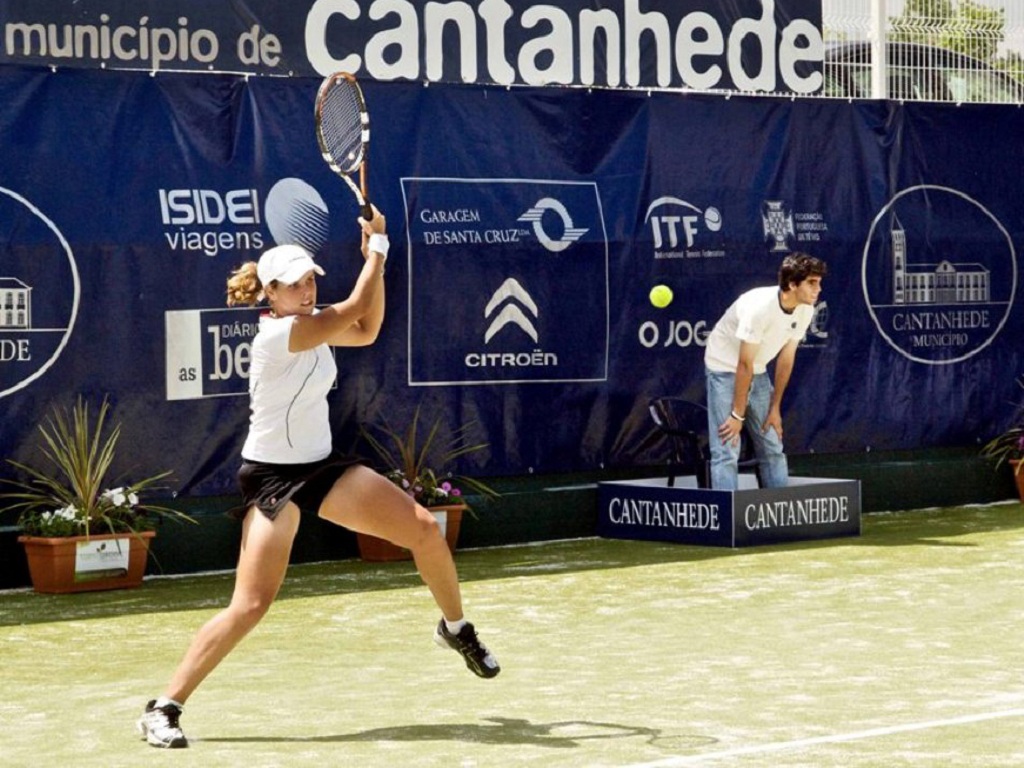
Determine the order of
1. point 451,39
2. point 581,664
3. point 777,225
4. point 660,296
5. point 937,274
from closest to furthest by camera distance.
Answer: point 581,664
point 660,296
point 777,225
point 451,39
point 937,274

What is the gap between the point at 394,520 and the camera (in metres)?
6.89

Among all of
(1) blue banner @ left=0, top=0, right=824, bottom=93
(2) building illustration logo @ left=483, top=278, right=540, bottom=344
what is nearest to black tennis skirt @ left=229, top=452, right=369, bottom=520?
(2) building illustration logo @ left=483, top=278, right=540, bottom=344

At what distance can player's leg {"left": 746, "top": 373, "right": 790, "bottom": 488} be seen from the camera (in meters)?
12.0

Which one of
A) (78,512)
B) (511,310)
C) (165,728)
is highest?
(511,310)

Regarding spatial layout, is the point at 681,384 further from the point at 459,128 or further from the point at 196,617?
the point at 196,617

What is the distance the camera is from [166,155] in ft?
36.6

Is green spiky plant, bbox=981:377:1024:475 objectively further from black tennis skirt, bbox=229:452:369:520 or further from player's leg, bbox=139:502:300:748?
player's leg, bbox=139:502:300:748

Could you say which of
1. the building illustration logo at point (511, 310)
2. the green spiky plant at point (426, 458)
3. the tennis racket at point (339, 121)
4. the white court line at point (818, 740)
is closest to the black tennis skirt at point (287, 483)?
the tennis racket at point (339, 121)

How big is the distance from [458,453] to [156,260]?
7.10 ft

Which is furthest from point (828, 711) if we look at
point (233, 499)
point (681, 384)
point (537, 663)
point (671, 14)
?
point (671, 14)

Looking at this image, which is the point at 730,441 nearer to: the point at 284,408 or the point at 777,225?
the point at 777,225

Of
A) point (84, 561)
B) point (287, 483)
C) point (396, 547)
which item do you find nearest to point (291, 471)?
point (287, 483)

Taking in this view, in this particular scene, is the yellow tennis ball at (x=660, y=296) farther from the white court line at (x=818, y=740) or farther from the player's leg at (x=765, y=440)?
the white court line at (x=818, y=740)

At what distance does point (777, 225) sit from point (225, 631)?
24.5 ft
